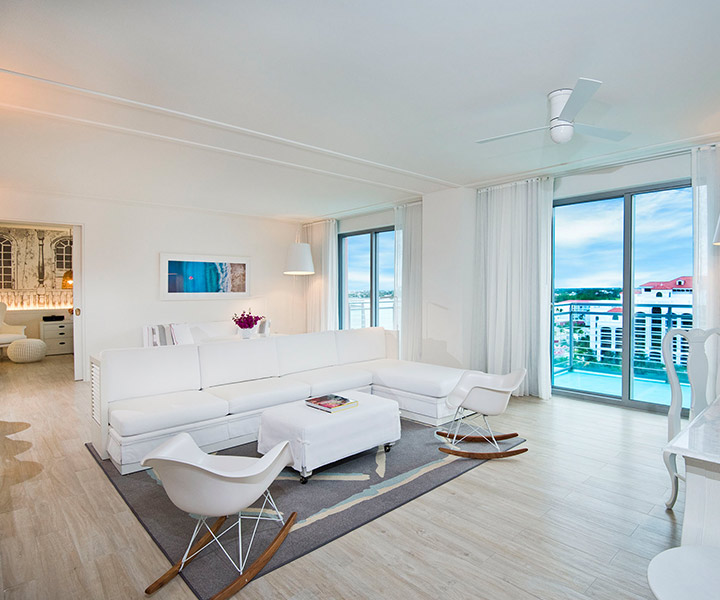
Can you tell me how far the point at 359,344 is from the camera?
5449 millimetres

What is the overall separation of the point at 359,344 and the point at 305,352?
2.67 ft

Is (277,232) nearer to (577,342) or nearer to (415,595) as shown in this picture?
(577,342)

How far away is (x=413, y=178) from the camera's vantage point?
5.30m

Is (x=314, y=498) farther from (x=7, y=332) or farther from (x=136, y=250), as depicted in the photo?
(x=7, y=332)

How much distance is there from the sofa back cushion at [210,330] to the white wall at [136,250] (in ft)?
1.49

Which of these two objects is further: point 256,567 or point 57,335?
point 57,335

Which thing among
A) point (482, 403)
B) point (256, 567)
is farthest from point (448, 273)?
point (256, 567)

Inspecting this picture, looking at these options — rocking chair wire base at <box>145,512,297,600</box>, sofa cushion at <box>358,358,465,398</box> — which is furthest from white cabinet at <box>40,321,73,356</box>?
rocking chair wire base at <box>145,512,297,600</box>

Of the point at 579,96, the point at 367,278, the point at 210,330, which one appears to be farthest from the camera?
the point at 367,278

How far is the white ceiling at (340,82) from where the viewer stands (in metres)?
2.16

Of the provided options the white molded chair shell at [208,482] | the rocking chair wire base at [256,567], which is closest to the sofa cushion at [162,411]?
the white molded chair shell at [208,482]

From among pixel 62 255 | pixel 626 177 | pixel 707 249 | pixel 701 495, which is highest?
pixel 626 177

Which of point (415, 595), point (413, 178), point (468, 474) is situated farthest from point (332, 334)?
point (415, 595)

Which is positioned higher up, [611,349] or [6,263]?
[6,263]
